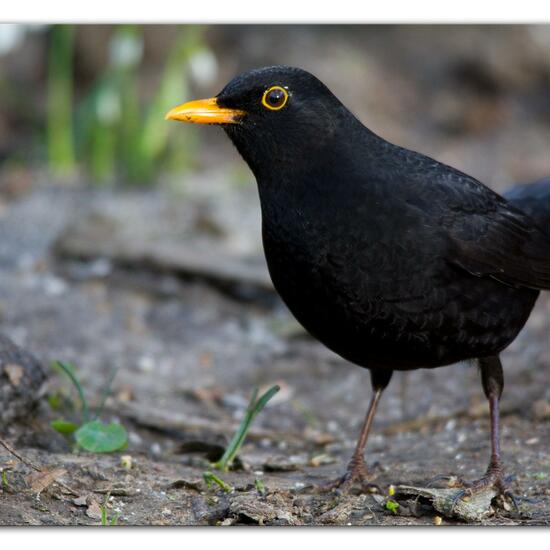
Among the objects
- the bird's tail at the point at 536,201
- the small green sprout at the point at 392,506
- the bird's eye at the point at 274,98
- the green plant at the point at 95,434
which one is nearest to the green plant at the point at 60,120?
the green plant at the point at 95,434

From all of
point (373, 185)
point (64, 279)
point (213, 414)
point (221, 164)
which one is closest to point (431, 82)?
point (221, 164)

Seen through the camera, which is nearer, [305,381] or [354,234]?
[354,234]

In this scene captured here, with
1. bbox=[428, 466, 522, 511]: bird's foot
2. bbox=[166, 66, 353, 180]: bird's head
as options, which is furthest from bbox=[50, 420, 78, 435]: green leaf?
bbox=[428, 466, 522, 511]: bird's foot

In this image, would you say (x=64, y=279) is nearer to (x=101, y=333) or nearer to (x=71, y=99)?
(x=101, y=333)

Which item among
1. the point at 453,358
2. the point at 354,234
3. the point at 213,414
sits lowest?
the point at 213,414

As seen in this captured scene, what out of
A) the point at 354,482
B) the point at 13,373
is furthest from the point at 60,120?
the point at 354,482

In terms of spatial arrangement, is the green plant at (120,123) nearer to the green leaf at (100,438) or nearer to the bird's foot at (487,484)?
the green leaf at (100,438)
